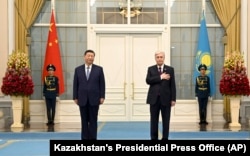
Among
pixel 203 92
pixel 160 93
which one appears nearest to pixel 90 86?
pixel 160 93

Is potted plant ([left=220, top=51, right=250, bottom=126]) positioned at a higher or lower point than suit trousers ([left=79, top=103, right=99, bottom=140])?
higher

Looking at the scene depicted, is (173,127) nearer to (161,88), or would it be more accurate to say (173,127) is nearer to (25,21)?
(161,88)

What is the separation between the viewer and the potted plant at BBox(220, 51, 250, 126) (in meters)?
10.6

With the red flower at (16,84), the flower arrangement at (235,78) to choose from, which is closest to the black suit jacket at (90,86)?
the red flower at (16,84)

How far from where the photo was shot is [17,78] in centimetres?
1034

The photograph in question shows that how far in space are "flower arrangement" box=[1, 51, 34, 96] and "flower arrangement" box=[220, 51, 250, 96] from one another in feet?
14.7

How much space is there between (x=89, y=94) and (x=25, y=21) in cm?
590

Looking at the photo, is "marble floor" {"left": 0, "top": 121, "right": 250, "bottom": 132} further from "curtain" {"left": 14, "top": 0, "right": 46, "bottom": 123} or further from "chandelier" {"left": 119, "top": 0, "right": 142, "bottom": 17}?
"chandelier" {"left": 119, "top": 0, "right": 142, "bottom": 17}

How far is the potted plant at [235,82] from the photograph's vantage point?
34.7ft

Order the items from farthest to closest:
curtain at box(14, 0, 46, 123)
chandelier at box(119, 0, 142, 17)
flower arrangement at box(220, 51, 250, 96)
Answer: chandelier at box(119, 0, 142, 17)
curtain at box(14, 0, 46, 123)
flower arrangement at box(220, 51, 250, 96)

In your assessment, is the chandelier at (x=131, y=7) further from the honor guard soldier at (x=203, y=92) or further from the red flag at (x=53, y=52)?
the honor guard soldier at (x=203, y=92)

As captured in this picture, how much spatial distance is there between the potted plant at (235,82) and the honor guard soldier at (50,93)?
419 cm

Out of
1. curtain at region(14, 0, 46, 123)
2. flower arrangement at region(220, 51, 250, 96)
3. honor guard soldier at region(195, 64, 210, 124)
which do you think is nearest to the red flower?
curtain at region(14, 0, 46, 123)

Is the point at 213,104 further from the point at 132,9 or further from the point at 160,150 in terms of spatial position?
the point at 160,150
